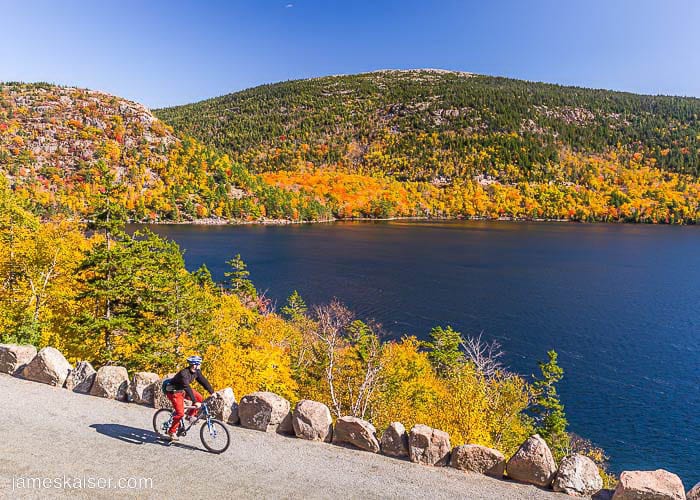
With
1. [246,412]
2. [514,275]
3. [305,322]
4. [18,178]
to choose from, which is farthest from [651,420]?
[18,178]

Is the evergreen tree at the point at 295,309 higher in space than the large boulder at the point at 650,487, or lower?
lower

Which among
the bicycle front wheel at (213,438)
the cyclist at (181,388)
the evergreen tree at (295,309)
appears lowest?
the evergreen tree at (295,309)

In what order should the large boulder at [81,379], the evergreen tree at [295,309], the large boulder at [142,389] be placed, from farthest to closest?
the evergreen tree at [295,309] → the large boulder at [81,379] → the large boulder at [142,389]

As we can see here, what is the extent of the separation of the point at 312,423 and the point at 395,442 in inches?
86.1

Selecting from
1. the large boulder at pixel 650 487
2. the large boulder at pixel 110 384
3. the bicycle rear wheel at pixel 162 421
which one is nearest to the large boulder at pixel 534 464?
the large boulder at pixel 650 487

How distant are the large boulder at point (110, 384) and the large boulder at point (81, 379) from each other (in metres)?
0.24

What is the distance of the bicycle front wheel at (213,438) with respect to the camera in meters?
10.5

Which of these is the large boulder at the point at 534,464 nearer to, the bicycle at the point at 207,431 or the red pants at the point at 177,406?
the bicycle at the point at 207,431

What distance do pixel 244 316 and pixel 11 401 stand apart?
3606 centimetres

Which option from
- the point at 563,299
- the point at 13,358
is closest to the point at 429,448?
the point at 13,358

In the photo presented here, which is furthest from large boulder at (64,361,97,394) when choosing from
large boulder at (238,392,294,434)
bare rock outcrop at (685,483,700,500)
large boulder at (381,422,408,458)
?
bare rock outcrop at (685,483,700,500)

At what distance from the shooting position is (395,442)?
10.8m

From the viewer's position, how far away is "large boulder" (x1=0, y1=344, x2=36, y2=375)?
1440 cm

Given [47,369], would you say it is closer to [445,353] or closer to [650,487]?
[650,487]
